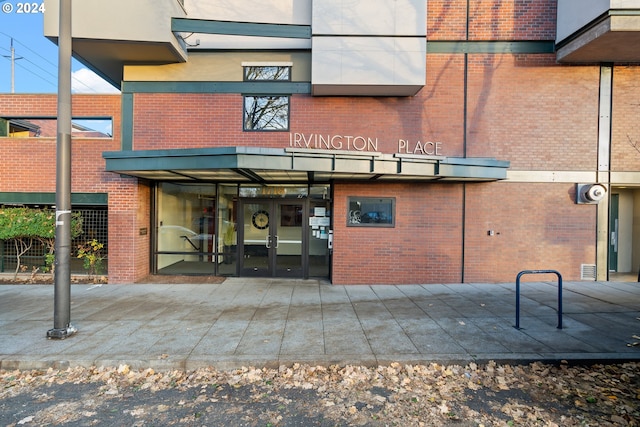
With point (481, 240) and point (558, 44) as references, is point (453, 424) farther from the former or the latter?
point (558, 44)

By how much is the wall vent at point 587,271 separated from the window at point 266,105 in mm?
9243

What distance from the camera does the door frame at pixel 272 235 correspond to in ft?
31.1

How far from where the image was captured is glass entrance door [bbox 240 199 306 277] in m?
9.52

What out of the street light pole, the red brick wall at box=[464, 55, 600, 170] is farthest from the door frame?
the red brick wall at box=[464, 55, 600, 170]

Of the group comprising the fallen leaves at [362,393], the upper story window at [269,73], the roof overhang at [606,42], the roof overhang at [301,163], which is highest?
the roof overhang at [606,42]

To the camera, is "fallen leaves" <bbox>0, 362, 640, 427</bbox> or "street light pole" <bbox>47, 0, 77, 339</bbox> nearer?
"fallen leaves" <bbox>0, 362, 640, 427</bbox>

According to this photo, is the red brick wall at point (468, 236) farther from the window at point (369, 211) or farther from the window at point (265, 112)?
the window at point (265, 112)

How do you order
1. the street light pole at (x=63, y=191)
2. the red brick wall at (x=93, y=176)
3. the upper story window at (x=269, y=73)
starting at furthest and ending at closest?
the upper story window at (x=269, y=73) < the red brick wall at (x=93, y=176) < the street light pole at (x=63, y=191)

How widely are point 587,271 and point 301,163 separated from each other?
8.59m

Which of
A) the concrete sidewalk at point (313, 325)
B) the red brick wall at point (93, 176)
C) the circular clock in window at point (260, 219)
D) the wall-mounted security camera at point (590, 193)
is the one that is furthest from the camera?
the circular clock in window at point (260, 219)

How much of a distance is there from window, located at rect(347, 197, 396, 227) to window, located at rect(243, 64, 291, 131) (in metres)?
2.99

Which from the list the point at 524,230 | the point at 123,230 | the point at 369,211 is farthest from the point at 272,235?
the point at 524,230

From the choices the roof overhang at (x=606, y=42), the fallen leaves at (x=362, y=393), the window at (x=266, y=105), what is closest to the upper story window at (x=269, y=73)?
the window at (x=266, y=105)

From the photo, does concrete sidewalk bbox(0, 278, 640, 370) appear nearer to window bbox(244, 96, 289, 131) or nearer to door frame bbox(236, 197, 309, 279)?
door frame bbox(236, 197, 309, 279)
